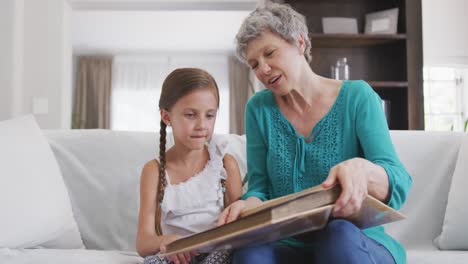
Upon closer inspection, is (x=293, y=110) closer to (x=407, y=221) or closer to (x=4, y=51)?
(x=407, y=221)

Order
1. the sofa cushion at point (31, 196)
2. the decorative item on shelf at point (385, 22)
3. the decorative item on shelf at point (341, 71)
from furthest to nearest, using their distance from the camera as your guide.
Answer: the decorative item on shelf at point (385, 22) < the decorative item on shelf at point (341, 71) < the sofa cushion at point (31, 196)

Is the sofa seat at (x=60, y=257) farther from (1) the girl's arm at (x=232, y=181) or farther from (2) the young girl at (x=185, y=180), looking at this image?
(1) the girl's arm at (x=232, y=181)

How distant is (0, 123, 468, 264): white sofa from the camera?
1639mm

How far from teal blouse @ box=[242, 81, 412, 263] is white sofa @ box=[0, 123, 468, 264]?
1.15ft

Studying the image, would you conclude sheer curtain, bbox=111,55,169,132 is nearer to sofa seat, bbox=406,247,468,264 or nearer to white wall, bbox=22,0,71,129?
white wall, bbox=22,0,71,129

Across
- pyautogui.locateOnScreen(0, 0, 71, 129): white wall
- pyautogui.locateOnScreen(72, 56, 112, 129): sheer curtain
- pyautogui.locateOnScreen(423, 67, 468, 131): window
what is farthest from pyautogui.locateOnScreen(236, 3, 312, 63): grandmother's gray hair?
pyautogui.locateOnScreen(72, 56, 112, 129): sheer curtain

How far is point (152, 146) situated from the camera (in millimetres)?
1701

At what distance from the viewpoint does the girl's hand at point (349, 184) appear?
80 cm

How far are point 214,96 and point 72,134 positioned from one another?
676 millimetres

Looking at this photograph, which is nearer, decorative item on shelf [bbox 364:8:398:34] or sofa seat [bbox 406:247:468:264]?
sofa seat [bbox 406:247:468:264]

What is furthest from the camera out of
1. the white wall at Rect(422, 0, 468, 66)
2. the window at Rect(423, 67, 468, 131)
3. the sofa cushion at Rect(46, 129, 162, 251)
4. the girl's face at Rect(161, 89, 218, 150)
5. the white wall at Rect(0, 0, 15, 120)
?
the window at Rect(423, 67, 468, 131)

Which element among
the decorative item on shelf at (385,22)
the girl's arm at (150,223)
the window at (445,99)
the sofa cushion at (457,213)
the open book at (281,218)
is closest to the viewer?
the open book at (281,218)

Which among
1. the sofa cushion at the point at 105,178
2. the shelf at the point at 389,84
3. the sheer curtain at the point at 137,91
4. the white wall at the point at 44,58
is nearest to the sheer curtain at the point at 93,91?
the sheer curtain at the point at 137,91

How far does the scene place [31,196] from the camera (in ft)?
4.67
